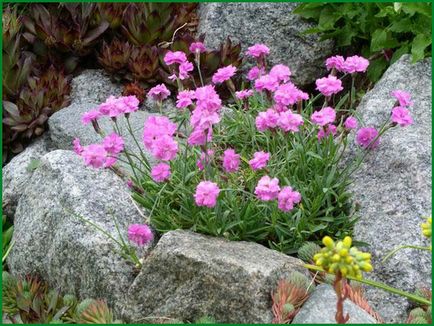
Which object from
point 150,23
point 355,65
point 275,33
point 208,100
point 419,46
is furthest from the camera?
point 275,33

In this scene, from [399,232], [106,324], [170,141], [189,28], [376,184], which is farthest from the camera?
[189,28]

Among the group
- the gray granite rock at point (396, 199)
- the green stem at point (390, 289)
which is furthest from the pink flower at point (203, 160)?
Answer: the gray granite rock at point (396, 199)

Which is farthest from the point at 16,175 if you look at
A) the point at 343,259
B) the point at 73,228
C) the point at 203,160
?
the point at 343,259

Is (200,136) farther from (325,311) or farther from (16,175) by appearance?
(16,175)

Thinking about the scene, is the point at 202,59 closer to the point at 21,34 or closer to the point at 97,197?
the point at 21,34

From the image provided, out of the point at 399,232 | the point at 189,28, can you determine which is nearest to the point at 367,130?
the point at 399,232
